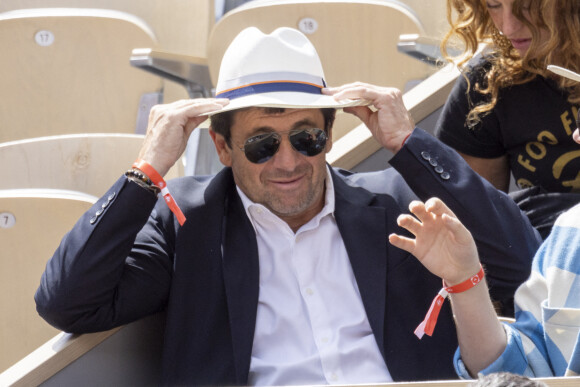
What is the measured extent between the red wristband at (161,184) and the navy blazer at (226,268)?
0.09 feet

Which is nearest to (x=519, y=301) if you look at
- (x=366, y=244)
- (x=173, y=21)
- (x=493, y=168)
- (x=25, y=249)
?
(x=366, y=244)

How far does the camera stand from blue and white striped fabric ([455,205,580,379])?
1251 mm

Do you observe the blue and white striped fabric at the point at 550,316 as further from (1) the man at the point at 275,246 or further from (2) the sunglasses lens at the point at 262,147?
(2) the sunglasses lens at the point at 262,147

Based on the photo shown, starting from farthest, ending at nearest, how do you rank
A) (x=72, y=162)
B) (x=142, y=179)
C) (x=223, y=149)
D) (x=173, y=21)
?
(x=173, y=21), (x=72, y=162), (x=223, y=149), (x=142, y=179)

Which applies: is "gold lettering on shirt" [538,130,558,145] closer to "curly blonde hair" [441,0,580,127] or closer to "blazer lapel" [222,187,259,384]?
"curly blonde hair" [441,0,580,127]

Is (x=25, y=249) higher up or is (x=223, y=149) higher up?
(x=223, y=149)

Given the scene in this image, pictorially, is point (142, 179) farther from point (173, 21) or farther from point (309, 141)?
point (173, 21)

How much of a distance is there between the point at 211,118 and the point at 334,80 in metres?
1.22

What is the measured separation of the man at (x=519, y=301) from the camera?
1259 mm

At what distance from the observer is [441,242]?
1.32 meters

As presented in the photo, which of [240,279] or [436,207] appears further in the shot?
[240,279]

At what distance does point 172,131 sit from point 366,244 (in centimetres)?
42

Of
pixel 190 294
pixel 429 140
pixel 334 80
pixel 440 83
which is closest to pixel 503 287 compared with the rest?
pixel 429 140

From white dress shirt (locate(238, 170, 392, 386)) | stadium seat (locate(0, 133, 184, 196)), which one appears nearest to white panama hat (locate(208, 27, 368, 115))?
white dress shirt (locate(238, 170, 392, 386))
